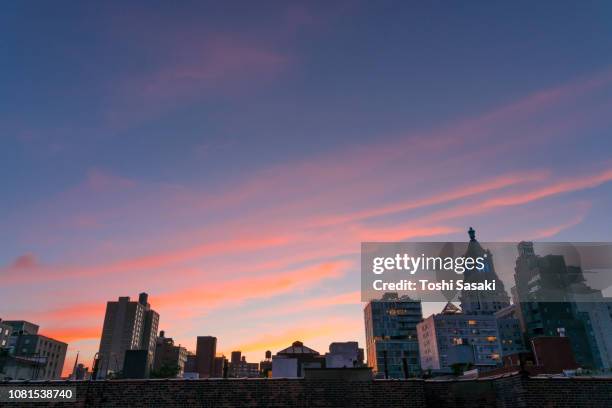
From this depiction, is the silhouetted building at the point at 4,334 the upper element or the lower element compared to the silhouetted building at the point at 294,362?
upper

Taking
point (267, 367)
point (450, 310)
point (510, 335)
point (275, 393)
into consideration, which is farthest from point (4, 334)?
point (510, 335)

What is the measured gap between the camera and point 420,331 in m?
173

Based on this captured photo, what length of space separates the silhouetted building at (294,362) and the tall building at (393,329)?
98.4 meters

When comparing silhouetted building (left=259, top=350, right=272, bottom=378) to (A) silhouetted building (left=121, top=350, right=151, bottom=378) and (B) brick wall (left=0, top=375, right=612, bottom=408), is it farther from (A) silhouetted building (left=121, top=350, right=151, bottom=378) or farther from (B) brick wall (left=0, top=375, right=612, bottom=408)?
(B) brick wall (left=0, top=375, right=612, bottom=408)

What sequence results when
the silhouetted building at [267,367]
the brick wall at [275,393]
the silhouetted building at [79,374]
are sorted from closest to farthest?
1. the brick wall at [275,393]
2. the silhouetted building at [79,374]
3. the silhouetted building at [267,367]

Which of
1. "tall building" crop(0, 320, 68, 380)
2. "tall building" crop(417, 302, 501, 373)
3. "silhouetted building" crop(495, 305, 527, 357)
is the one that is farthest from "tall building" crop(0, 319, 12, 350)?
"silhouetted building" crop(495, 305, 527, 357)

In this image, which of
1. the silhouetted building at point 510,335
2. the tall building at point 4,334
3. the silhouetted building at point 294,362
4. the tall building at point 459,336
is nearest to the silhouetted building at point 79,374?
the silhouetted building at point 294,362

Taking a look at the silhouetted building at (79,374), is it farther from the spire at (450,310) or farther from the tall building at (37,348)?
the spire at (450,310)

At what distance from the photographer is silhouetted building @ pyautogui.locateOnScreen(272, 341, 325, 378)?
52312 mm

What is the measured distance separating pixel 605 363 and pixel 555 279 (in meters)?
39.7

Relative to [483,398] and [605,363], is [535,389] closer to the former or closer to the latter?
[483,398]

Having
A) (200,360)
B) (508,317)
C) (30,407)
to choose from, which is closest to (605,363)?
(508,317)

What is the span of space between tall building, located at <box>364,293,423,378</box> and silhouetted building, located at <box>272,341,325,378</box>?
323 feet

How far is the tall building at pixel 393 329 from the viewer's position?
173125 millimetres
